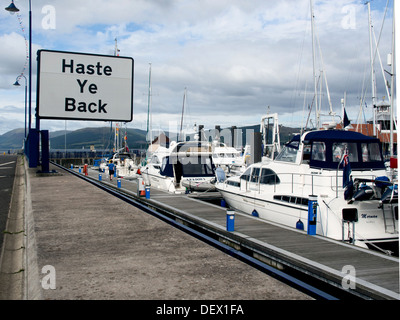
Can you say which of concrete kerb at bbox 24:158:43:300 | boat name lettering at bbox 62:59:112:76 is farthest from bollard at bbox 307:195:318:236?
boat name lettering at bbox 62:59:112:76

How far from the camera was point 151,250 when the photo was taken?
759cm

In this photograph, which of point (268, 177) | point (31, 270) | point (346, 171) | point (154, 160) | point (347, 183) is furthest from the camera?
point (154, 160)

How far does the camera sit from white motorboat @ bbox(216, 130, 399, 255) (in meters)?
10.3

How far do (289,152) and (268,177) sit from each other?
1.29 meters

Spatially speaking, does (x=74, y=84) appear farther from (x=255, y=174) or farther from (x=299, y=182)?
(x=255, y=174)

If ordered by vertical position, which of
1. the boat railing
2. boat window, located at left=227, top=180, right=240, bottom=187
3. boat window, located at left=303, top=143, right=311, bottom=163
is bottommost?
boat window, located at left=227, top=180, right=240, bottom=187

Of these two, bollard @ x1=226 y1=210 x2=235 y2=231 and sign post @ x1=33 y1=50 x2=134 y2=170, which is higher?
sign post @ x1=33 y1=50 x2=134 y2=170

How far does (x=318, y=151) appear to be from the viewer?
13.0 m

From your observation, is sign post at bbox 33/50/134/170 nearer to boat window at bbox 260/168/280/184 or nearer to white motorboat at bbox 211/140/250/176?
boat window at bbox 260/168/280/184

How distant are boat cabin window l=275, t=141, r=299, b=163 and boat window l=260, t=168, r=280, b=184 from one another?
75 cm

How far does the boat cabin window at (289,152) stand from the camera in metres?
13.8

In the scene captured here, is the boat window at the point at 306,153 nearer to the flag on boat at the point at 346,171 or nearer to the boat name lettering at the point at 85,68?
the flag on boat at the point at 346,171

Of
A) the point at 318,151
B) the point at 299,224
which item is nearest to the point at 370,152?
the point at 318,151
